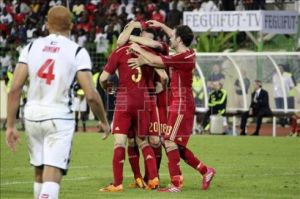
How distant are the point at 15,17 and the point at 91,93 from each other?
38.0 meters

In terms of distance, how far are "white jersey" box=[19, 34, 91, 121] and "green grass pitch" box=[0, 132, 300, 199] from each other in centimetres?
456

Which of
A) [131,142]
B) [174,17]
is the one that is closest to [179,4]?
[174,17]

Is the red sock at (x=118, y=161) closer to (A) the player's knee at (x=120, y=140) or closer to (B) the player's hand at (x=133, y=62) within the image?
(A) the player's knee at (x=120, y=140)

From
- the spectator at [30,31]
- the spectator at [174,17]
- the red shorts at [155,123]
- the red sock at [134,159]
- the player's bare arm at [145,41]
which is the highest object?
the spectator at [174,17]

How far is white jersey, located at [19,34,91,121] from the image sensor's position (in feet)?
34.5

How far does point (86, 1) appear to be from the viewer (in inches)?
1838

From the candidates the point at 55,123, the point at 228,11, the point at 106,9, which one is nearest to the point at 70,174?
the point at 55,123

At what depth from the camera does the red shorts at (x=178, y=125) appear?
1575cm

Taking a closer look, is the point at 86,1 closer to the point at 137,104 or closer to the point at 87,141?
the point at 87,141

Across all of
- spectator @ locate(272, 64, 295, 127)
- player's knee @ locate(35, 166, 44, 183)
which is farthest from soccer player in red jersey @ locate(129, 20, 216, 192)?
spectator @ locate(272, 64, 295, 127)

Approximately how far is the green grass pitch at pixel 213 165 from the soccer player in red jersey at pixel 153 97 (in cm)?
58

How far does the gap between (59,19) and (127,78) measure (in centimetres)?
549

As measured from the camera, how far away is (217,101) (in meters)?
32.3

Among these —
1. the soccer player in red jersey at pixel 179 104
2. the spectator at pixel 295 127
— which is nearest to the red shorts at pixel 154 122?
the soccer player in red jersey at pixel 179 104
